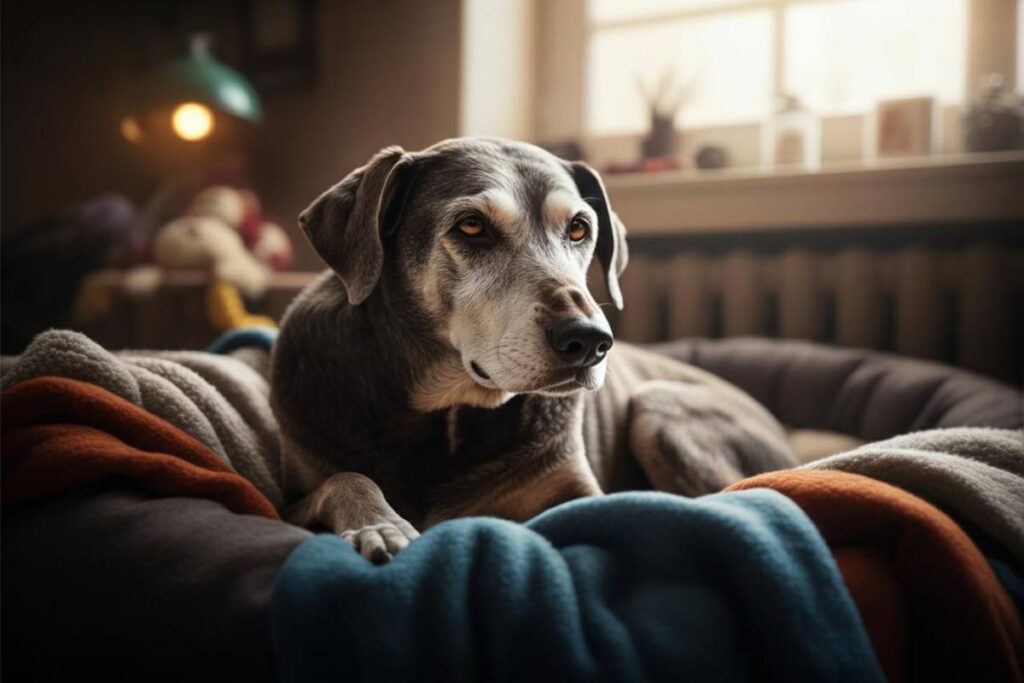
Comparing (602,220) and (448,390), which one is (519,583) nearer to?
(448,390)

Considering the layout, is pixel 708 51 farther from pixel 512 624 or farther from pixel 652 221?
Answer: pixel 512 624

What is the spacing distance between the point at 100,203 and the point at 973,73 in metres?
2.60

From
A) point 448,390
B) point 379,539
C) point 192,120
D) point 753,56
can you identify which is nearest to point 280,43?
point 192,120

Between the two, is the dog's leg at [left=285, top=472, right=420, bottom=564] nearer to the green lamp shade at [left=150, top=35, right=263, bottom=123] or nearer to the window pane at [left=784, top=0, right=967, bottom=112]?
the green lamp shade at [left=150, top=35, right=263, bottom=123]

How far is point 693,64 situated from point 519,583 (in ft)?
7.07

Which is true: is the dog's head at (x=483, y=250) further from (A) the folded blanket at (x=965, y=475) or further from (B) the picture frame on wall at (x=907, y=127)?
(B) the picture frame on wall at (x=907, y=127)

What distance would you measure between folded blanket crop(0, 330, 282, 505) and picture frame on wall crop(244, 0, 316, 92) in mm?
1432

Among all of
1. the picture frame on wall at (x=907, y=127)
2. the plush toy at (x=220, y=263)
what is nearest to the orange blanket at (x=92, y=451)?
the plush toy at (x=220, y=263)

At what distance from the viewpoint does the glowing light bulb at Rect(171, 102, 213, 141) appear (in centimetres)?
224

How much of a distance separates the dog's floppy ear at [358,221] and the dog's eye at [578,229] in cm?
23

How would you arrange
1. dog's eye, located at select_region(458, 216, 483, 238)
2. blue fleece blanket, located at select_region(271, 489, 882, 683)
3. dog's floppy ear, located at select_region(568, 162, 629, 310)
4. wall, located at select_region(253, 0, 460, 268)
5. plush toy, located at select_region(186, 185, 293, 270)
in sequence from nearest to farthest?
blue fleece blanket, located at select_region(271, 489, 882, 683) < dog's eye, located at select_region(458, 216, 483, 238) < dog's floppy ear, located at select_region(568, 162, 629, 310) < wall, located at select_region(253, 0, 460, 268) < plush toy, located at select_region(186, 185, 293, 270)

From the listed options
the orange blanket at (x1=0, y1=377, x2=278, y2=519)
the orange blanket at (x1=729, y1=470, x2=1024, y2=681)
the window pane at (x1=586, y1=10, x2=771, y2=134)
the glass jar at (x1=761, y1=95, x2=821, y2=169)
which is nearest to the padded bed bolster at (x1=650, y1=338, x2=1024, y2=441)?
the glass jar at (x1=761, y1=95, x2=821, y2=169)

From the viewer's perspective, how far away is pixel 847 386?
182 cm

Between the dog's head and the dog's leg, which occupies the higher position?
the dog's head
